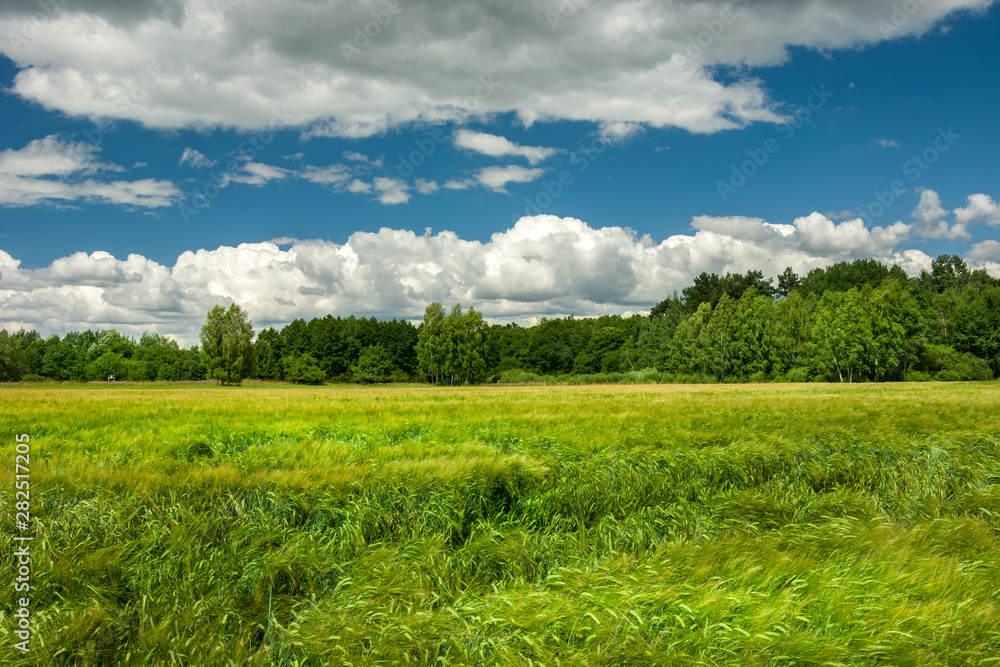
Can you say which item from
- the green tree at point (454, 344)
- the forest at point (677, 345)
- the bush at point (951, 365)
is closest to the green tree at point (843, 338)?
the forest at point (677, 345)

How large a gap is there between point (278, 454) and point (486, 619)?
18.4ft

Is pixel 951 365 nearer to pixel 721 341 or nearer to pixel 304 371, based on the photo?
pixel 721 341

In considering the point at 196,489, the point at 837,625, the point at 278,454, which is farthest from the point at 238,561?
the point at 837,625

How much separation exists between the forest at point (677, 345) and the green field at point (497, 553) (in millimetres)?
74056

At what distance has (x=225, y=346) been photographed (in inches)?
2972

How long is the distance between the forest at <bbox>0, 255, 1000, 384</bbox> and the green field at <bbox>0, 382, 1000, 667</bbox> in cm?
7406

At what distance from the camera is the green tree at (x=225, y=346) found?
7606 cm

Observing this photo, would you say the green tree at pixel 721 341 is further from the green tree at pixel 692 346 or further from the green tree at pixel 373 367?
the green tree at pixel 373 367

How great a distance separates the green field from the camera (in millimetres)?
3828

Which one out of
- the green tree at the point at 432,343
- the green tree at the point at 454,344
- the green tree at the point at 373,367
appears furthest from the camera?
the green tree at the point at 373,367

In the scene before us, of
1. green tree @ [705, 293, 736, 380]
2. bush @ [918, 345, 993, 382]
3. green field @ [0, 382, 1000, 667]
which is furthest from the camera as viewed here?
green tree @ [705, 293, 736, 380]

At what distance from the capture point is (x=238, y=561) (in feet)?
16.6

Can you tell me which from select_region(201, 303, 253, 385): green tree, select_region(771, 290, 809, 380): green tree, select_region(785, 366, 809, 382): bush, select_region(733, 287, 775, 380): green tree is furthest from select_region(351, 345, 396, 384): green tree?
select_region(785, 366, 809, 382): bush

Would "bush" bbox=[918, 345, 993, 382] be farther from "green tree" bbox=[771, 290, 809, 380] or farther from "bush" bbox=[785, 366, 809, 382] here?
"green tree" bbox=[771, 290, 809, 380]
